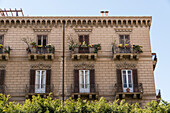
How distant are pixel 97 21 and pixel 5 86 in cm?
1031

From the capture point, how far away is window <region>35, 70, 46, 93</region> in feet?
98.2

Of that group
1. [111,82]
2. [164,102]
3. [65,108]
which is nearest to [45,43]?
[111,82]

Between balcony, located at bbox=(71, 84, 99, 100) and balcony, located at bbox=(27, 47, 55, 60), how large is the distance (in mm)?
3485

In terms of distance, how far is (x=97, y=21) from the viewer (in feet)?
109

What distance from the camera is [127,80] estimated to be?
100ft

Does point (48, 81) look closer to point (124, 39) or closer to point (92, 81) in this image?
point (92, 81)

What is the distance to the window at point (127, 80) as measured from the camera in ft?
98.8

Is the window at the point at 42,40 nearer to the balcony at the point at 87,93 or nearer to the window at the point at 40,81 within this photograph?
the window at the point at 40,81

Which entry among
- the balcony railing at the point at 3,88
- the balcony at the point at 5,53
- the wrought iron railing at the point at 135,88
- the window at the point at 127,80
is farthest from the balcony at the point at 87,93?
the balcony at the point at 5,53

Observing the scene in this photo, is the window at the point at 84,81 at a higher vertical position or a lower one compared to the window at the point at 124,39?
lower

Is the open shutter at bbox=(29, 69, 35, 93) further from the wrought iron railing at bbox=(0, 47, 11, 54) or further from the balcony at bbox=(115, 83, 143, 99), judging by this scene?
the balcony at bbox=(115, 83, 143, 99)

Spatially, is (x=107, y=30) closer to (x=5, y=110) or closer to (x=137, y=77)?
(x=137, y=77)

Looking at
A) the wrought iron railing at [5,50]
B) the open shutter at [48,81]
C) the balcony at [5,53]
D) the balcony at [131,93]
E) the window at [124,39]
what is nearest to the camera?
the balcony at [131,93]

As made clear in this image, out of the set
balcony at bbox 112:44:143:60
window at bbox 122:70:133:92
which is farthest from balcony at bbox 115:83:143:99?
balcony at bbox 112:44:143:60
